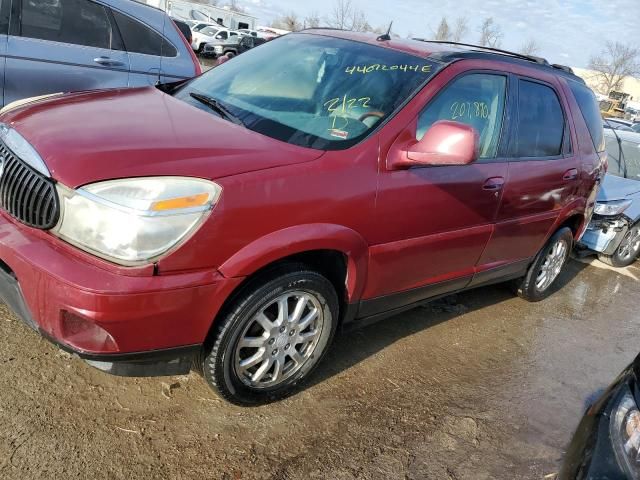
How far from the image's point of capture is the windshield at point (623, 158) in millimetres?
6779

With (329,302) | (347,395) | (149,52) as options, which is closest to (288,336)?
(329,302)

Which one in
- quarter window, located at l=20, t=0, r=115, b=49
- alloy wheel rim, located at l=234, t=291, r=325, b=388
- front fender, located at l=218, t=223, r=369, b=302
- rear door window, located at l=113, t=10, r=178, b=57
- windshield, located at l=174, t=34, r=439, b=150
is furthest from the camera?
rear door window, located at l=113, t=10, r=178, b=57

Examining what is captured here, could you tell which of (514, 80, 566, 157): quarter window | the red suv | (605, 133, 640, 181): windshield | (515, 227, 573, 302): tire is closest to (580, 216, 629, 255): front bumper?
(605, 133, 640, 181): windshield

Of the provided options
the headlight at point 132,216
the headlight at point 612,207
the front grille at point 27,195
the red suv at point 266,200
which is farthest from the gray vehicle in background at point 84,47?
the headlight at point 612,207

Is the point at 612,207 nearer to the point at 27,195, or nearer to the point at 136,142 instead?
the point at 136,142

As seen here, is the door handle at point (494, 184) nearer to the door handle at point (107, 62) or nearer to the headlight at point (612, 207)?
the headlight at point (612, 207)

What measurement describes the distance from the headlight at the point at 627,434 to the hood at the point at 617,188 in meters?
4.72

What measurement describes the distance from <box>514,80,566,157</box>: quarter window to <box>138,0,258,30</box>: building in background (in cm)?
3955

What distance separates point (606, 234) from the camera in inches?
240

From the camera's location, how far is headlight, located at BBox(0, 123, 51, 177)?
2256mm

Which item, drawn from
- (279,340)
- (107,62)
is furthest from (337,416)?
(107,62)

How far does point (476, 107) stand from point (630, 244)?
4.10m

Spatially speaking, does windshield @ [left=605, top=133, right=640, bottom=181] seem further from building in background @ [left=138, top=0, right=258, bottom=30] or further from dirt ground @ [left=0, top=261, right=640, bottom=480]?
building in background @ [left=138, top=0, right=258, bottom=30]

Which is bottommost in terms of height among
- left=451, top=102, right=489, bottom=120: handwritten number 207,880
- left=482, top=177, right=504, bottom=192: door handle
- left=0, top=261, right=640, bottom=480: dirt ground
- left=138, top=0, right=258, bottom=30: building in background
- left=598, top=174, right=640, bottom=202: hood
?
left=0, top=261, right=640, bottom=480: dirt ground
